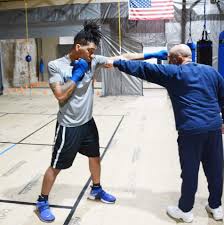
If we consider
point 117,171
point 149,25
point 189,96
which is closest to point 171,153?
point 117,171

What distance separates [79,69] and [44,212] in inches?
45.5

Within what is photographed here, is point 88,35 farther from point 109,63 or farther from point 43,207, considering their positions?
point 43,207

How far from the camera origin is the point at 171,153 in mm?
3918

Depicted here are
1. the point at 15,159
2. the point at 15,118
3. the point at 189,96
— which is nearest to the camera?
the point at 189,96

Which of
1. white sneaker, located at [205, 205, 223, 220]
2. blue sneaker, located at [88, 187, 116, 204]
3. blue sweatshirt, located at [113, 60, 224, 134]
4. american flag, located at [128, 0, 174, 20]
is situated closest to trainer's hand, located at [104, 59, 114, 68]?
blue sweatshirt, located at [113, 60, 224, 134]

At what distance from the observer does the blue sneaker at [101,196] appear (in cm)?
261

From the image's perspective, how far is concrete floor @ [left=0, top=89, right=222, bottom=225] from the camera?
2.44 metres

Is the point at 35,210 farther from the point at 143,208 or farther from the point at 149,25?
the point at 149,25

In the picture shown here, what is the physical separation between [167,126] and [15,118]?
3.09 meters

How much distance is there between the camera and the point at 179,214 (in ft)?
7.62

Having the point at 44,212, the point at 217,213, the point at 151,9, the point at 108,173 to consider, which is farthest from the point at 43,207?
the point at 151,9

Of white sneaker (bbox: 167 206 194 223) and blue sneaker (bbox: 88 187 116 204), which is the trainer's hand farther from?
white sneaker (bbox: 167 206 194 223)

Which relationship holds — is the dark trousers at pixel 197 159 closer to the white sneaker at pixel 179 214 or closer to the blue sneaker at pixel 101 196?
the white sneaker at pixel 179 214

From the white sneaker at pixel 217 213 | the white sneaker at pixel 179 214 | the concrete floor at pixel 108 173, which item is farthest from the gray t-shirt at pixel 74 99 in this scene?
the white sneaker at pixel 217 213
